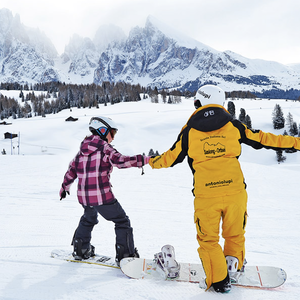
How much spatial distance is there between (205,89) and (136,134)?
50.9m

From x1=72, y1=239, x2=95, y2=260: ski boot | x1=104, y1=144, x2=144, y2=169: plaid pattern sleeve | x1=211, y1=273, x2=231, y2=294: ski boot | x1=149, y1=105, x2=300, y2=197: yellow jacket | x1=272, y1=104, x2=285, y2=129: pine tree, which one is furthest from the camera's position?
→ x1=272, y1=104, x2=285, y2=129: pine tree

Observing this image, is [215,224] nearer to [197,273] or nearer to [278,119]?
[197,273]

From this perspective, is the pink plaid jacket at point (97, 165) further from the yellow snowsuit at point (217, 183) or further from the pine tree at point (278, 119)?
the pine tree at point (278, 119)

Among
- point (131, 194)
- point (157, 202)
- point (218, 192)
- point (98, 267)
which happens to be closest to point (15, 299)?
point (98, 267)

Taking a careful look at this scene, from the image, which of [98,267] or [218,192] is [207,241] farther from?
[98,267]

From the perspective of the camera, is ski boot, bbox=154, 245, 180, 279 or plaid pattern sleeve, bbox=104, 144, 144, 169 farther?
plaid pattern sleeve, bbox=104, 144, 144, 169

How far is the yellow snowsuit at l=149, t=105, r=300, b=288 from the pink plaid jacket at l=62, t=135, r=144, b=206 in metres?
0.80

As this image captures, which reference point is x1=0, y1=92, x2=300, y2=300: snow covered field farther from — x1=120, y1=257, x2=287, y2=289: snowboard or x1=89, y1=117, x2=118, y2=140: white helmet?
x1=89, y1=117, x2=118, y2=140: white helmet

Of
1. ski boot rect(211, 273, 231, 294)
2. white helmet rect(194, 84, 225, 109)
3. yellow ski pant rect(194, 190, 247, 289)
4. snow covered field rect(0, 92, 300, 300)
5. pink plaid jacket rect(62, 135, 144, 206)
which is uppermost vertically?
white helmet rect(194, 84, 225, 109)

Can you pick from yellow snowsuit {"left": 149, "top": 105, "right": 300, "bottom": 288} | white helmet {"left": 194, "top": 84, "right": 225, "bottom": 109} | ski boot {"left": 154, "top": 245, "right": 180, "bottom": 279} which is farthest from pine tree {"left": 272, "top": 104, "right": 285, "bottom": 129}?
ski boot {"left": 154, "top": 245, "right": 180, "bottom": 279}

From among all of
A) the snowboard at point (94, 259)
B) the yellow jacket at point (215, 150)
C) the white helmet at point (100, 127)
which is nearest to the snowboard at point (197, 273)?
the snowboard at point (94, 259)

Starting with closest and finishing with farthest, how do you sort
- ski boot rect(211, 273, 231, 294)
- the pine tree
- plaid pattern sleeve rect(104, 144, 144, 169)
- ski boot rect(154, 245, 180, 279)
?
1. ski boot rect(211, 273, 231, 294)
2. ski boot rect(154, 245, 180, 279)
3. plaid pattern sleeve rect(104, 144, 144, 169)
4. the pine tree

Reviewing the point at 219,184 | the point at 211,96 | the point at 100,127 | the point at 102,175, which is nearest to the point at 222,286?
the point at 219,184

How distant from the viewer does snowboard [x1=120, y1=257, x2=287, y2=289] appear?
268 cm
